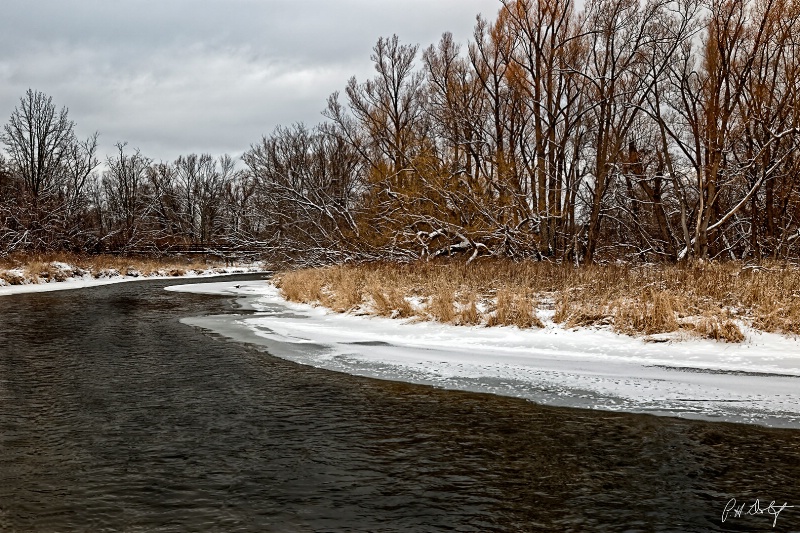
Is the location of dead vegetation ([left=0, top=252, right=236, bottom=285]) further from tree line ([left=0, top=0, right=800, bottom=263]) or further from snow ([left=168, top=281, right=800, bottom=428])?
snow ([left=168, top=281, right=800, bottom=428])

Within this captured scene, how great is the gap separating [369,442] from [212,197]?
6353 cm

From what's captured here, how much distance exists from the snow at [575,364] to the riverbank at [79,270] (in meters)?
17.2

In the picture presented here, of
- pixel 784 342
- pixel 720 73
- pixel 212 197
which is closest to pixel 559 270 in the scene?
pixel 784 342

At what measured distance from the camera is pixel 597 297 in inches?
397

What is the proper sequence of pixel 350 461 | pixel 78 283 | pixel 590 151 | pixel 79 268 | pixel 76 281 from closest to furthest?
pixel 350 461
pixel 590 151
pixel 78 283
pixel 76 281
pixel 79 268

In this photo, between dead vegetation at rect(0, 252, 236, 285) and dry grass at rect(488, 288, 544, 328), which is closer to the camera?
dry grass at rect(488, 288, 544, 328)

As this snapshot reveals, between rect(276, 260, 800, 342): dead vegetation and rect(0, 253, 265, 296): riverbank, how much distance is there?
16254 millimetres

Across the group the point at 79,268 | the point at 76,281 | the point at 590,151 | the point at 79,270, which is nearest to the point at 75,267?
the point at 79,270

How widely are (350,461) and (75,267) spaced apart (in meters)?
30.5

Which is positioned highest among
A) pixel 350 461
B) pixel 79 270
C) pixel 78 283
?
pixel 79 270

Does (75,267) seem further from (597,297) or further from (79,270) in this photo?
(597,297)

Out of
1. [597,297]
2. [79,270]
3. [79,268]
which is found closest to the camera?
[597,297]

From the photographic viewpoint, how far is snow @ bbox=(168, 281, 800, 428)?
19.8 feet

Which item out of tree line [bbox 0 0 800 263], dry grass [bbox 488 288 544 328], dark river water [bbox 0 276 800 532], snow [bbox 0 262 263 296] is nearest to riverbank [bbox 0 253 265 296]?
snow [bbox 0 262 263 296]
